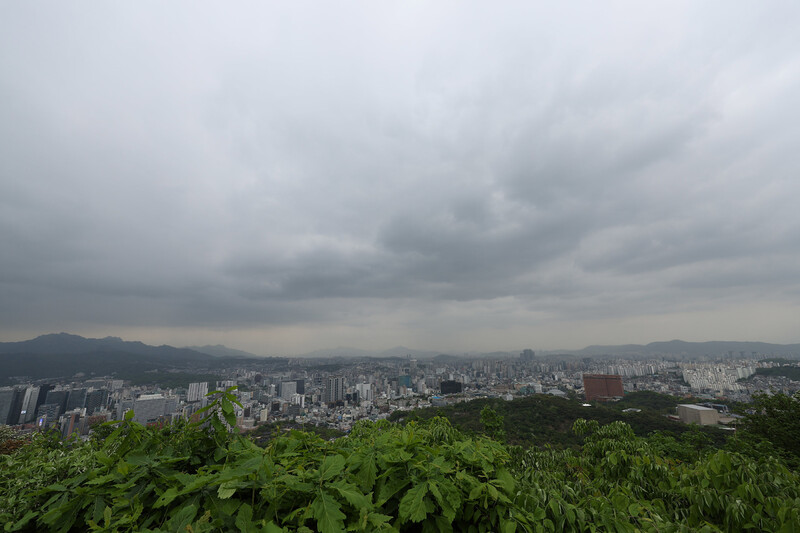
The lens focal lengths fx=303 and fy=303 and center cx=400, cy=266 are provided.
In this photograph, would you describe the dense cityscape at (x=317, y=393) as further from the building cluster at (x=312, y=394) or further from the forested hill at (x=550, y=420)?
the forested hill at (x=550, y=420)

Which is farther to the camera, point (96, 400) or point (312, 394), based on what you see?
point (312, 394)

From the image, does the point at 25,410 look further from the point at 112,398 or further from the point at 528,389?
the point at 528,389

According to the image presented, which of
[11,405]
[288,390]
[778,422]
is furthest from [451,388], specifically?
[11,405]

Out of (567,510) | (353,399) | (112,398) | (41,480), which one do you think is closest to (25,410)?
(112,398)

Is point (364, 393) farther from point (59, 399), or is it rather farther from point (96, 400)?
point (59, 399)

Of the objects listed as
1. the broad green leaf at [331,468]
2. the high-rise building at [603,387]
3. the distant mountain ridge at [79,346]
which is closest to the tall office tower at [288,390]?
the high-rise building at [603,387]

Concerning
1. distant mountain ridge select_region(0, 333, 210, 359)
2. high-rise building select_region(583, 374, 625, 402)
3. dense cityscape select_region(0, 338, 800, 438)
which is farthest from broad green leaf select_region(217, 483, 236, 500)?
distant mountain ridge select_region(0, 333, 210, 359)
